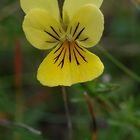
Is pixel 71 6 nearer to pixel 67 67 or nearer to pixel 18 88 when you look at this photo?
pixel 67 67

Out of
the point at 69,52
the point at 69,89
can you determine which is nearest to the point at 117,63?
the point at 69,52

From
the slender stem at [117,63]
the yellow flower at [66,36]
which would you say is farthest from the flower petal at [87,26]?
the slender stem at [117,63]

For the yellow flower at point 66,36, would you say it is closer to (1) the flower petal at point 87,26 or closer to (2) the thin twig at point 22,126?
(1) the flower petal at point 87,26

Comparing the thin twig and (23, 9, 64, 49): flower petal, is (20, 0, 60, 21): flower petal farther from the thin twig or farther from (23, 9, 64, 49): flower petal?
the thin twig

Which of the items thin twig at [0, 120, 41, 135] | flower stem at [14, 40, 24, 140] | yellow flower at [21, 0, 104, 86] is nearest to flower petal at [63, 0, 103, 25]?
yellow flower at [21, 0, 104, 86]

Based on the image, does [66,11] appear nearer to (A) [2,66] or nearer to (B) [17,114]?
(B) [17,114]

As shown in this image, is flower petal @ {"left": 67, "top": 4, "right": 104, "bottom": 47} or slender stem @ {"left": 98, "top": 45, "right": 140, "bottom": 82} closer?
flower petal @ {"left": 67, "top": 4, "right": 104, "bottom": 47}
